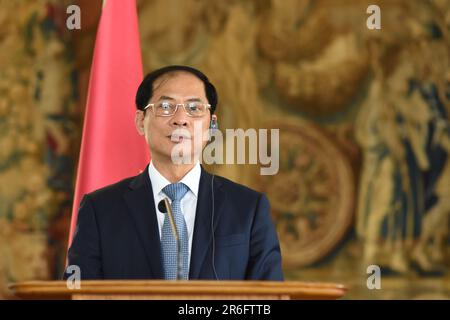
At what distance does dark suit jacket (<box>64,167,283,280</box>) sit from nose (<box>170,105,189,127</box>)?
0.78ft

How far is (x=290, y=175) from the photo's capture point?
5797 mm

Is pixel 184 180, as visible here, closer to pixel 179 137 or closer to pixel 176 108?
pixel 179 137

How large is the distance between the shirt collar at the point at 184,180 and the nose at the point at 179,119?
19 cm

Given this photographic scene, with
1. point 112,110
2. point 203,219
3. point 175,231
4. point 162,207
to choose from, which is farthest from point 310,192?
point 175,231

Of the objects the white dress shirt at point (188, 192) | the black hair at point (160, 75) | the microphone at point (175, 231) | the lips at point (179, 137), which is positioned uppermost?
the black hair at point (160, 75)

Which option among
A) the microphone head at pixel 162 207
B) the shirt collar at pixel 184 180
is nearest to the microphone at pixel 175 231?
the microphone head at pixel 162 207

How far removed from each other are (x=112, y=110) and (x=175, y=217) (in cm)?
150

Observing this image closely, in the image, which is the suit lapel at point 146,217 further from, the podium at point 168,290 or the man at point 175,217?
the podium at point 168,290

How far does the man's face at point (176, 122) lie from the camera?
3.37m

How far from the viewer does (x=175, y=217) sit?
129 inches

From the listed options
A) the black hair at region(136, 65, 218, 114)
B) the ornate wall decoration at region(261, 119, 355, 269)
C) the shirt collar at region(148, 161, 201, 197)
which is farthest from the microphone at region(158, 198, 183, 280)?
the ornate wall decoration at region(261, 119, 355, 269)

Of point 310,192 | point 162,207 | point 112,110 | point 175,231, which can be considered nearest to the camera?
point 175,231
